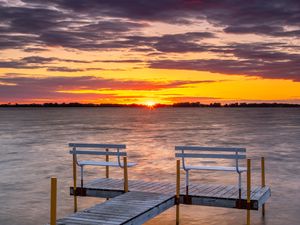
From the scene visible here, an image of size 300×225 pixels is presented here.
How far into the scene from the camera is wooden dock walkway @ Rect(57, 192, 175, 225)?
10513 mm

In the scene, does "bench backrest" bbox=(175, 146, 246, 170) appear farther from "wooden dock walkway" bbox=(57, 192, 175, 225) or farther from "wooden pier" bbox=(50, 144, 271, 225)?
"wooden dock walkway" bbox=(57, 192, 175, 225)

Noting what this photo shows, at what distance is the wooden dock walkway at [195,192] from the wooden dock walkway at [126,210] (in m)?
0.58

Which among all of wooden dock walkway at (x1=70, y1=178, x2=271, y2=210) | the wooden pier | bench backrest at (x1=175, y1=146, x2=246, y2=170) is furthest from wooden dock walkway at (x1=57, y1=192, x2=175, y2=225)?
bench backrest at (x1=175, y1=146, x2=246, y2=170)

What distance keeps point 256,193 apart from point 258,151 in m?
26.9

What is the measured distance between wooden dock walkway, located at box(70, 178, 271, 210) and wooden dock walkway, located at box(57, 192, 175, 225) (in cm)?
58

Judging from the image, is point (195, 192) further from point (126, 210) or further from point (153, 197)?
point (126, 210)

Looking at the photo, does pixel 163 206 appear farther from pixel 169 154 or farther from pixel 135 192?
pixel 169 154

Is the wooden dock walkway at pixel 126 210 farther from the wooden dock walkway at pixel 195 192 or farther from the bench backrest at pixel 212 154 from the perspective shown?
the bench backrest at pixel 212 154

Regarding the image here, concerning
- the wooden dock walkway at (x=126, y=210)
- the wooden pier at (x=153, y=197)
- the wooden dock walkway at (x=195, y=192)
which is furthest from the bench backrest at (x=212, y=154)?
the wooden dock walkway at (x=126, y=210)

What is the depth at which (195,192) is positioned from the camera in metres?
13.5

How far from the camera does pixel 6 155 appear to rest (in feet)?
118

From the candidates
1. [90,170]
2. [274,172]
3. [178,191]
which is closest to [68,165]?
[90,170]

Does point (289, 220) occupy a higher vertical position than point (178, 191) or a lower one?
lower

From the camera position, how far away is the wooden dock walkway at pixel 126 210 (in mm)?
10513
